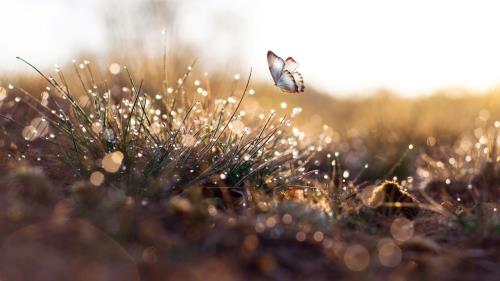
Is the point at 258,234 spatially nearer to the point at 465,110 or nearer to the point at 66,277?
the point at 66,277

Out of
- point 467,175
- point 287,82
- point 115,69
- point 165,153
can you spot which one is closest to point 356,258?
point 165,153

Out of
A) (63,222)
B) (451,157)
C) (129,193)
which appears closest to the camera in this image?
(63,222)

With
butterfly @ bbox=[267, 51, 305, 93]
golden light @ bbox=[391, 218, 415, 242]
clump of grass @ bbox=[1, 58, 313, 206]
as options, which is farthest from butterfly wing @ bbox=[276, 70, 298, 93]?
golden light @ bbox=[391, 218, 415, 242]

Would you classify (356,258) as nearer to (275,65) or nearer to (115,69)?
(275,65)

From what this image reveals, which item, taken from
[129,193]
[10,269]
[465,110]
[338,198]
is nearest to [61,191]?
[129,193]

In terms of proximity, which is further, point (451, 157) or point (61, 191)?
point (451, 157)

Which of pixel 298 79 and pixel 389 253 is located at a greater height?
pixel 298 79
